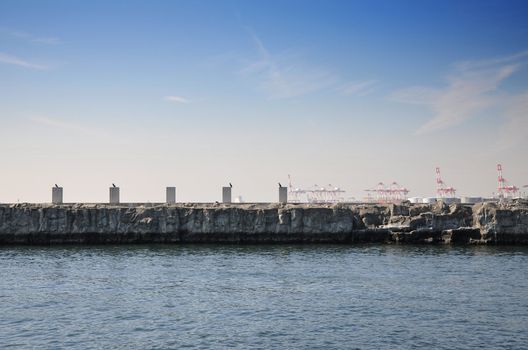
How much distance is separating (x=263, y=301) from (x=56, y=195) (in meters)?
53.3

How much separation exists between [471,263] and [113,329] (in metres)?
35.2

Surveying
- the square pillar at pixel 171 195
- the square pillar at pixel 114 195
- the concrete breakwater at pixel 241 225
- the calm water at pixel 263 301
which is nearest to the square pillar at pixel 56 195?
the concrete breakwater at pixel 241 225

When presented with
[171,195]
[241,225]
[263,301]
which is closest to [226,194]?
[171,195]

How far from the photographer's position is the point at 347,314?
Result: 31.1 metres

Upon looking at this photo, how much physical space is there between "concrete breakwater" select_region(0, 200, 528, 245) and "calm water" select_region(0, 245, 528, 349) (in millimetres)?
14553

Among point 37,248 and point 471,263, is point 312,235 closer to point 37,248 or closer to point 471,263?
point 471,263

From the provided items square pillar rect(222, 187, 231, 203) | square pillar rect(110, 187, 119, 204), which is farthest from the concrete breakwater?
square pillar rect(222, 187, 231, 203)

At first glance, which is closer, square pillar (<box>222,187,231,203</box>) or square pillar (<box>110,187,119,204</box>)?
square pillar (<box>110,187,119,204</box>)

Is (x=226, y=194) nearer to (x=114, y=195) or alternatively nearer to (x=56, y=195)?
(x=114, y=195)

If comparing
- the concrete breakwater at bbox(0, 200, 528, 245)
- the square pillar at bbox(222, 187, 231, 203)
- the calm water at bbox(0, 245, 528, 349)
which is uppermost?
the square pillar at bbox(222, 187, 231, 203)

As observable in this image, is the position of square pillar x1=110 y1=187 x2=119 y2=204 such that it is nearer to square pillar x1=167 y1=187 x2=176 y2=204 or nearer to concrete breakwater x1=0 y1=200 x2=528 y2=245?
concrete breakwater x1=0 y1=200 x2=528 y2=245

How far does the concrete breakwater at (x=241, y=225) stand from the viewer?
7119cm

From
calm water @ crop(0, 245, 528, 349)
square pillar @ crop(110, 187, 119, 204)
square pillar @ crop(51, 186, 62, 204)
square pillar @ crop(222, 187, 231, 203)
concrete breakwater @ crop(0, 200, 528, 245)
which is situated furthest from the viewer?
square pillar @ crop(222, 187, 231, 203)

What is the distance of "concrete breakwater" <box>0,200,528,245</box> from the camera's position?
7119 cm
